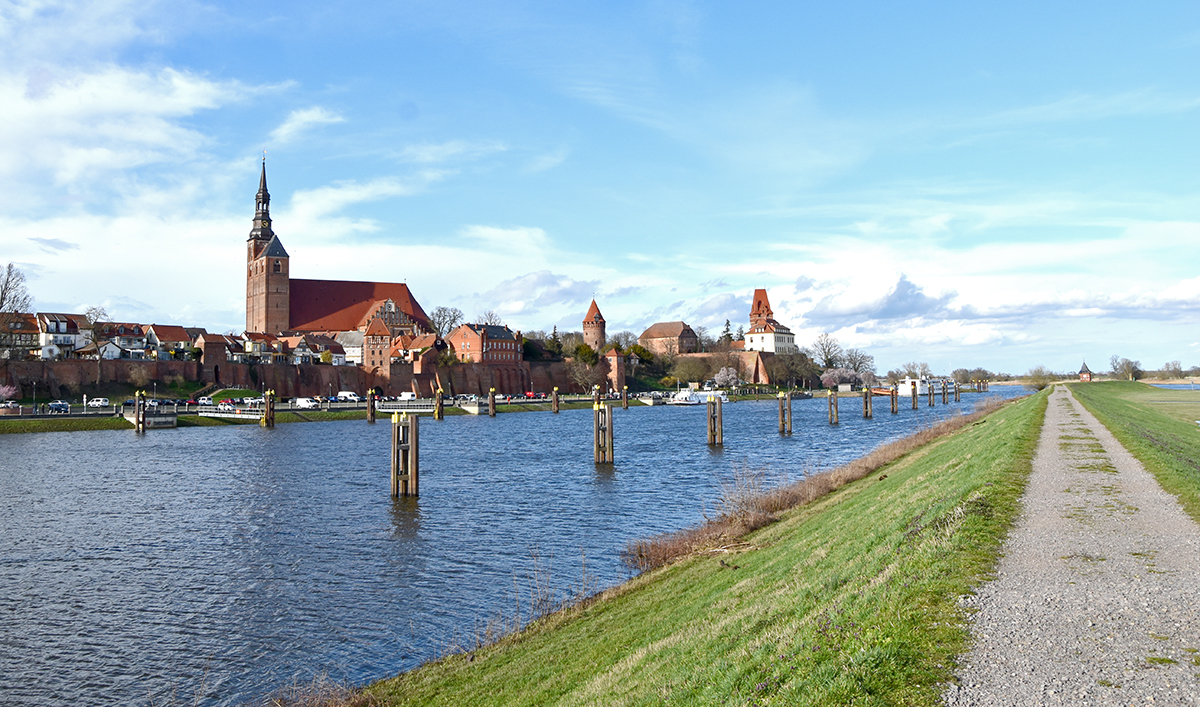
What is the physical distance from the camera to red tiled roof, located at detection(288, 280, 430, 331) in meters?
129

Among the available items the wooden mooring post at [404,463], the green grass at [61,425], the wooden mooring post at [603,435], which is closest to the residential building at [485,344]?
the green grass at [61,425]

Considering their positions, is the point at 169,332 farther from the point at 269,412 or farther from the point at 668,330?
the point at 668,330

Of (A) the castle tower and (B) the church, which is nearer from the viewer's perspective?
(B) the church

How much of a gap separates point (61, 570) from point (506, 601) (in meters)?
11.6

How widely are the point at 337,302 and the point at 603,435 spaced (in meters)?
103

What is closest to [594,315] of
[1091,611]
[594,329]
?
[594,329]

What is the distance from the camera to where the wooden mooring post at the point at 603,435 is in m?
38.7

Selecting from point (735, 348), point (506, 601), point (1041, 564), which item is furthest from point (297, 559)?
point (735, 348)

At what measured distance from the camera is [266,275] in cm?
12519

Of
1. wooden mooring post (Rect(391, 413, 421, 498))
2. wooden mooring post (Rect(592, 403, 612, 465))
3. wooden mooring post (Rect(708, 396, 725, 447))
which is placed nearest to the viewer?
wooden mooring post (Rect(391, 413, 421, 498))

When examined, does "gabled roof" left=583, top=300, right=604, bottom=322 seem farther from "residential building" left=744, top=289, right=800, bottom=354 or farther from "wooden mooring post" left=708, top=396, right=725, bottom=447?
"wooden mooring post" left=708, top=396, right=725, bottom=447

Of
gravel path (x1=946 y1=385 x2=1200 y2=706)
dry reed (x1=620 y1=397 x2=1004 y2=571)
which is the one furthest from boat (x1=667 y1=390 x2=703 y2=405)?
gravel path (x1=946 y1=385 x2=1200 y2=706)

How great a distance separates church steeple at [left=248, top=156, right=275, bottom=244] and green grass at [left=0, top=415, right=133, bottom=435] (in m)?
72.1

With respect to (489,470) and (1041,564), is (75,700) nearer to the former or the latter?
(1041,564)
